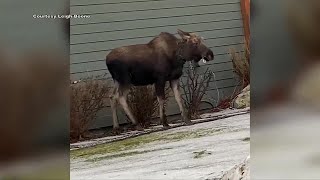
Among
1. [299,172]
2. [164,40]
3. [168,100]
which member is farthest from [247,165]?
[164,40]

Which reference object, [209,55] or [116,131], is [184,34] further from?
[116,131]

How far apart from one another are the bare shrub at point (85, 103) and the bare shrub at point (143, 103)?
0.67ft

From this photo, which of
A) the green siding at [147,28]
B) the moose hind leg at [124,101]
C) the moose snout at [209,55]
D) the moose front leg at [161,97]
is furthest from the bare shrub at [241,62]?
the moose hind leg at [124,101]

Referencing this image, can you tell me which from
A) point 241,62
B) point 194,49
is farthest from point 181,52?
→ point 241,62

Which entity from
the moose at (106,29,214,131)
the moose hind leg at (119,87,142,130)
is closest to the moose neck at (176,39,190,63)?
the moose at (106,29,214,131)

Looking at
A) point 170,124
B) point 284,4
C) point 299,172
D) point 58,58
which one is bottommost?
point 299,172

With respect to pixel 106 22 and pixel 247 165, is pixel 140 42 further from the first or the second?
pixel 247 165

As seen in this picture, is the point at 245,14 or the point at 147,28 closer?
the point at 147,28

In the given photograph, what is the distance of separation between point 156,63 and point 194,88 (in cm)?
33

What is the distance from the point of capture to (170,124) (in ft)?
15.0

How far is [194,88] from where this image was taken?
4.55 meters

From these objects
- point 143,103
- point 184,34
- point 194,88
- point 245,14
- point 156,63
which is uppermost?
point 245,14

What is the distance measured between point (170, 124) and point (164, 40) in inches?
24.3

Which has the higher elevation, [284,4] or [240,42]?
[284,4]
